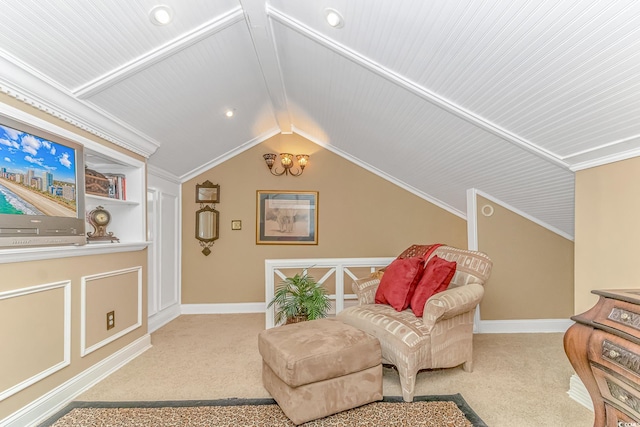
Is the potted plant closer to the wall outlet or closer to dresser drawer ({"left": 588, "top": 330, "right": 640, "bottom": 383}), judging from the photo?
the wall outlet

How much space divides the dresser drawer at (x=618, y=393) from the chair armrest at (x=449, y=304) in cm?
84

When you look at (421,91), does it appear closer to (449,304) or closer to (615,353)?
(449,304)

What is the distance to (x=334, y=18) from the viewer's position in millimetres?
2037

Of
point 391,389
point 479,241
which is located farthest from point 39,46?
point 479,241

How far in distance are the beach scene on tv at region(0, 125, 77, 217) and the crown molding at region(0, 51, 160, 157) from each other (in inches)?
7.9

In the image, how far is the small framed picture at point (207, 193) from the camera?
4527 mm

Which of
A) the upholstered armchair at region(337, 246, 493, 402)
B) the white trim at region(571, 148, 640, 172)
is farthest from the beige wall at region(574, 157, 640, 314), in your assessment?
the upholstered armchair at region(337, 246, 493, 402)

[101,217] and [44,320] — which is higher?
[101,217]

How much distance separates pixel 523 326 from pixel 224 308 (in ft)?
11.7

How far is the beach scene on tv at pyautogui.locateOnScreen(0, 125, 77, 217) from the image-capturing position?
1778mm

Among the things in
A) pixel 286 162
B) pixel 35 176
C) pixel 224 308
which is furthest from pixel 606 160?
pixel 224 308

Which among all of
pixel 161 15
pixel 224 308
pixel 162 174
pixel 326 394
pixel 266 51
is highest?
pixel 266 51

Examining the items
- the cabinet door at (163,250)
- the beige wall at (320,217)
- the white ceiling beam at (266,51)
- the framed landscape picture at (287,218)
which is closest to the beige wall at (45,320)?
the cabinet door at (163,250)

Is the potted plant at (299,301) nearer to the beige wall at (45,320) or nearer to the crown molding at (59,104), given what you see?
the beige wall at (45,320)
